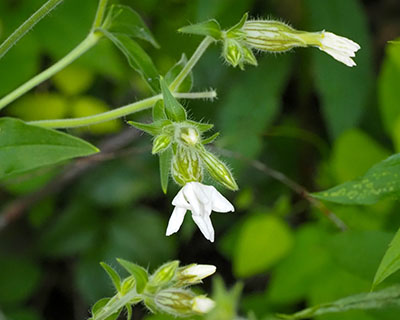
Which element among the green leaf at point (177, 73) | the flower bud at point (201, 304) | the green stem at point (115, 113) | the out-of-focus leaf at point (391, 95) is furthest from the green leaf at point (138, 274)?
the out-of-focus leaf at point (391, 95)

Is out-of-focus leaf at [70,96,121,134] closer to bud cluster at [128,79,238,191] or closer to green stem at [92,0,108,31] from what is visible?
green stem at [92,0,108,31]

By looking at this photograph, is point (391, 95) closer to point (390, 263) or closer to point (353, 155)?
point (353, 155)

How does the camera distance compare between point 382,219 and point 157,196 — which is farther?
point 157,196

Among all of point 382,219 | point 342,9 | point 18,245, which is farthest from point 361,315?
point 18,245

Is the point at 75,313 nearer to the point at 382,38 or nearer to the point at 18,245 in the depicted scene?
the point at 18,245

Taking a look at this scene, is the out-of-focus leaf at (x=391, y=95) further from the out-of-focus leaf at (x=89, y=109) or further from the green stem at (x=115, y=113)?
the out-of-focus leaf at (x=89, y=109)

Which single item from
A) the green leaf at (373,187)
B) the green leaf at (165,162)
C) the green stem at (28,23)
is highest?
the green stem at (28,23)

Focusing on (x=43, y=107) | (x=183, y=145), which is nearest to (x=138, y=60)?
(x=183, y=145)
